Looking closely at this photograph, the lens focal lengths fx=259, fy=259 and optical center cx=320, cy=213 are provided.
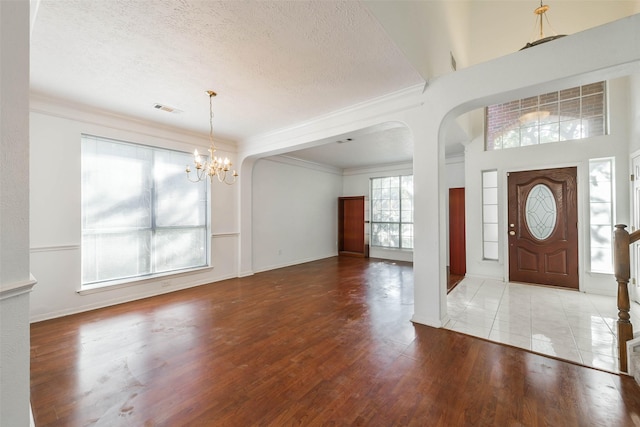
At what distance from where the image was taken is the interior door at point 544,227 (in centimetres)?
451

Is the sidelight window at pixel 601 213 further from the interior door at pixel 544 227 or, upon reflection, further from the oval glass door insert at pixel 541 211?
the oval glass door insert at pixel 541 211

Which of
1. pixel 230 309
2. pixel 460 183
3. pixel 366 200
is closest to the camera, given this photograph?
pixel 230 309

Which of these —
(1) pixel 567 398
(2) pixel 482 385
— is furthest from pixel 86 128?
(1) pixel 567 398

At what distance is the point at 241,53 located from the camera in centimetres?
249

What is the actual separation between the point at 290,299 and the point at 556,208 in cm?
497

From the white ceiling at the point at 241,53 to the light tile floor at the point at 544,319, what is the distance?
3035 mm

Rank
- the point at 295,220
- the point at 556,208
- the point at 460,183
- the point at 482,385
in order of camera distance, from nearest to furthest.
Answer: the point at 482,385
the point at 556,208
the point at 460,183
the point at 295,220

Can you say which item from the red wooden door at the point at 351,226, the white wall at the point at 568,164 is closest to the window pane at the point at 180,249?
the red wooden door at the point at 351,226

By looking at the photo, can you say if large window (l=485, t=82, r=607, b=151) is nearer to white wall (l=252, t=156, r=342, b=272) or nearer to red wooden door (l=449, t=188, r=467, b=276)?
red wooden door (l=449, t=188, r=467, b=276)

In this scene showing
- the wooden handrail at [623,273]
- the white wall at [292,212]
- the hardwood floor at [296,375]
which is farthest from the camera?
the white wall at [292,212]

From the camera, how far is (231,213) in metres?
5.57

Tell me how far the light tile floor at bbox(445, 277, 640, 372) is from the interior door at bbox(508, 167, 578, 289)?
A: 1.04ft

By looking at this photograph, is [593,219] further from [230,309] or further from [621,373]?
[230,309]

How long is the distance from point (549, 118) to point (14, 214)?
6859 millimetres
